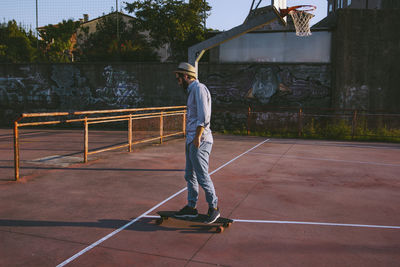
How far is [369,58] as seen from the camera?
1611 centimetres

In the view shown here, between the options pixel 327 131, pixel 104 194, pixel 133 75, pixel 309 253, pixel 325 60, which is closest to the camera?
pixel 309 253

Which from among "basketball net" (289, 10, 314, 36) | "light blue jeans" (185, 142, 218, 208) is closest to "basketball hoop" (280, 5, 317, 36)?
"basketball net" (289, 10, 314, 36)

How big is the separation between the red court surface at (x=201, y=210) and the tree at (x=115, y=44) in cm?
1496

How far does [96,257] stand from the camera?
12.4ft

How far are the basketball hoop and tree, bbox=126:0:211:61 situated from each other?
37.4ft

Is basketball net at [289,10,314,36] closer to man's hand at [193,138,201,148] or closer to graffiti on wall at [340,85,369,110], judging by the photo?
graffiti on wall at [340,85,369,110]

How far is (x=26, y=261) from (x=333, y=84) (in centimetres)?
1550

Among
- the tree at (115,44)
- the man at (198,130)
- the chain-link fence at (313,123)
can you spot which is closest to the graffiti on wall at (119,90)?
the tree at (115,44)

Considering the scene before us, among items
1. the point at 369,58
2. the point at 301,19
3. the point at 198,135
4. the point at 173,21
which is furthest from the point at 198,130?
the point at 173,21

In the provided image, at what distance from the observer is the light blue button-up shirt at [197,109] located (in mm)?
4465

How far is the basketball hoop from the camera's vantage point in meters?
10.6

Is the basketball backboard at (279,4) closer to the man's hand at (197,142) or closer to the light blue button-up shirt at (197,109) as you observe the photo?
the light blue button-up shirt at (197,109)

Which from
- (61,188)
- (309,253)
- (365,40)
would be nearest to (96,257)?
(309,253)

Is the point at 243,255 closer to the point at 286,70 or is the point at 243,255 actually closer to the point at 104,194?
the point at 104,194
